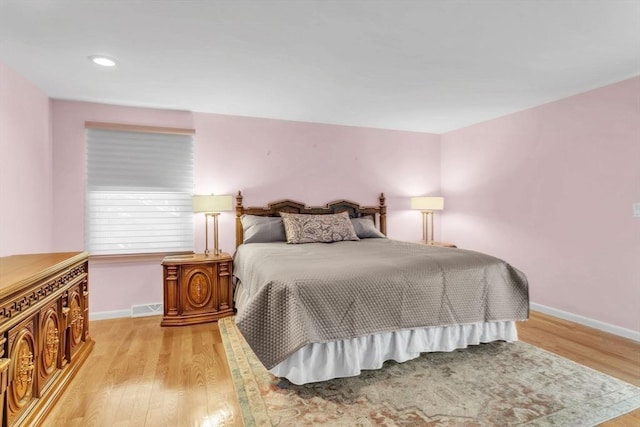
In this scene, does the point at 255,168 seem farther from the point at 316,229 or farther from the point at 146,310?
the point at 146,310

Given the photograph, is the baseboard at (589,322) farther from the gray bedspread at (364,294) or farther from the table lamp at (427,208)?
the table lamp at (427,208)

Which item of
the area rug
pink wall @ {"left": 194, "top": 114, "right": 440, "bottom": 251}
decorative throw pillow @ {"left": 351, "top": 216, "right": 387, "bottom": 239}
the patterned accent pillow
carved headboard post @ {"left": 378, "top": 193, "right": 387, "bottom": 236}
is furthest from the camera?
carved headboard post @ {"left": 378, "top": 193, "right": 387, "bottom": 236}

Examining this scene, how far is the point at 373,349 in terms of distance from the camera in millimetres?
2299

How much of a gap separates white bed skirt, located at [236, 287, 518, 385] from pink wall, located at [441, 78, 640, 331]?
49.4 inches

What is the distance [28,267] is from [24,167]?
146 cm

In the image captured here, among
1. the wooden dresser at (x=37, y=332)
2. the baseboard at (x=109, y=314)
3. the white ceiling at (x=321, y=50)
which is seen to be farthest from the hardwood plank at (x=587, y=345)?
the baseboard at (x=109, y=314)

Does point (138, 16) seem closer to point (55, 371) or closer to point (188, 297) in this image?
point (55, 371)

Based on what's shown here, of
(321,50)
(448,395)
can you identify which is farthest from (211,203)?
(448,395)

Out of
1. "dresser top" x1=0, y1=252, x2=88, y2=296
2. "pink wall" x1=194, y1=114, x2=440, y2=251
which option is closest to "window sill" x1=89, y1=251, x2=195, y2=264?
"pink wall" x1=194, y1=114, x2=440, y2=251

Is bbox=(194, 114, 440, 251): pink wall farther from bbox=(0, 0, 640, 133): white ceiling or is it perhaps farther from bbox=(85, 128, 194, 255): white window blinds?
bbox=(0, 0, 640, 133): white ceiling

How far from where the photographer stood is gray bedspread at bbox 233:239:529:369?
205 cm

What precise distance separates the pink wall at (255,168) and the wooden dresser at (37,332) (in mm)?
1195

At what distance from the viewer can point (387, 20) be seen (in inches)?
80.7

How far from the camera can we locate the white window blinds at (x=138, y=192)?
11.9 feet
